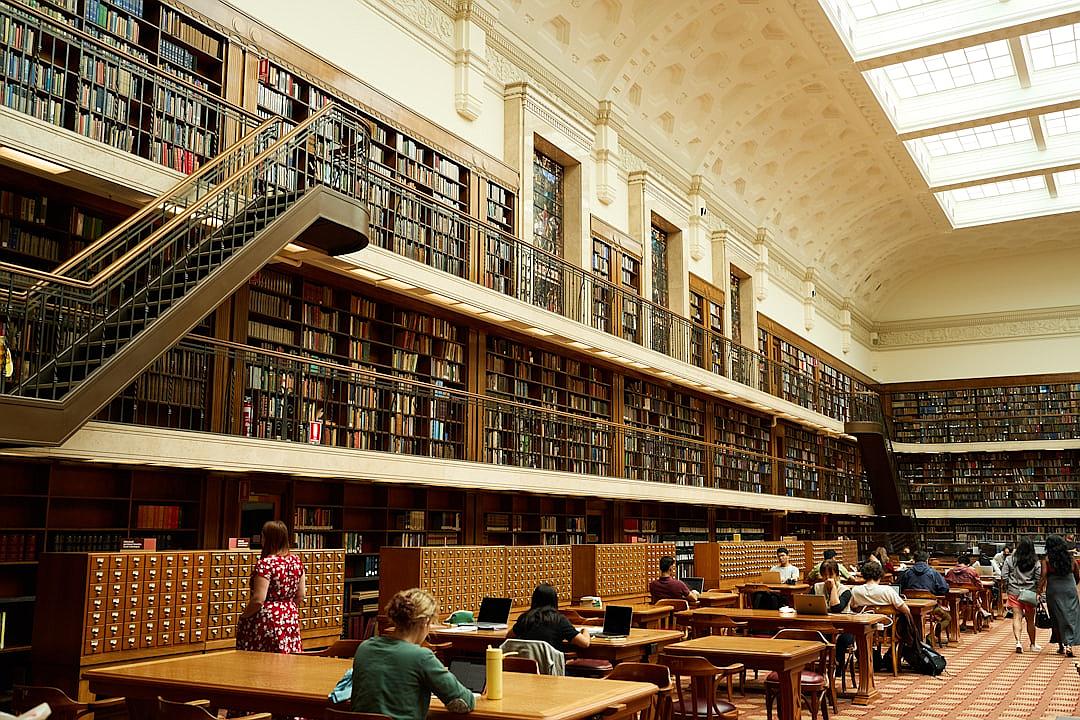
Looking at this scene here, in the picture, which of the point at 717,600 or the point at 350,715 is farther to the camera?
the point at 717,600

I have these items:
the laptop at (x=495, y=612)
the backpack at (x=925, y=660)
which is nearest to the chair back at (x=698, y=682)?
the laptop at (x=495, y=612)

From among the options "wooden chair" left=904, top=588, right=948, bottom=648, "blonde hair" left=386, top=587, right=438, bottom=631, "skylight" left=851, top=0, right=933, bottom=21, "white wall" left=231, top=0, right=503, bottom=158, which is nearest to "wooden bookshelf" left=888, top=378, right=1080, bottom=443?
"skylight" left=851, top=0, right=933, bottom=21

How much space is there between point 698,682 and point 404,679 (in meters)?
3.05

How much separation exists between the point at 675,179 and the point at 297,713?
550 inches

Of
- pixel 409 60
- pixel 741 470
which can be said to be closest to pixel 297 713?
pixel 409 60

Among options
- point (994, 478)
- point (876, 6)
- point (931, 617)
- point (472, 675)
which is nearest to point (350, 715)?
point (472, 675)

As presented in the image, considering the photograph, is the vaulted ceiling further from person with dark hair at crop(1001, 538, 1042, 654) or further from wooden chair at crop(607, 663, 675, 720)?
wooden chair at crop(607, 663, 675, 720)

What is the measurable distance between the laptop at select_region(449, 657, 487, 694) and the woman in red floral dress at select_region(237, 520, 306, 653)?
1782mm

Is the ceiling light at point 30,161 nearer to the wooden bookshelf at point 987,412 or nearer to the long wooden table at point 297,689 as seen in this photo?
the long wooden table at point 297,689

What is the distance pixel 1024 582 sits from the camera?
10.8m

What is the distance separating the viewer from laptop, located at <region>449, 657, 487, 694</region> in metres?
3.69

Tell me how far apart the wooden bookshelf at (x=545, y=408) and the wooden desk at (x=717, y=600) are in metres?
2.36

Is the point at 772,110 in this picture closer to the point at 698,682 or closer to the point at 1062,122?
the point at 1062,122

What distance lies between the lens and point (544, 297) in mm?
11938
